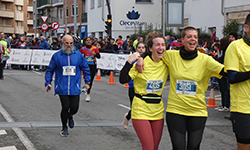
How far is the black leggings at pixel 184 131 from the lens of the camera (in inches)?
181

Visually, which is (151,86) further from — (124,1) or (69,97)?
(124,1)

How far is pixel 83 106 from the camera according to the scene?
11430 millimetres

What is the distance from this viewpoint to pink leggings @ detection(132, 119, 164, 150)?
15.6ft

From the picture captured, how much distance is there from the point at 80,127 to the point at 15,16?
90644 millimetres

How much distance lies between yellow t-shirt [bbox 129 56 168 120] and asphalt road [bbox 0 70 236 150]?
6.92 feet

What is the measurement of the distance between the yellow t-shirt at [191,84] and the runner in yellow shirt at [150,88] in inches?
9.2

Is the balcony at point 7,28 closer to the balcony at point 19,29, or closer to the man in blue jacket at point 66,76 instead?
the balcony at point 19,29

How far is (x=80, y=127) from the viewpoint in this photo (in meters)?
8.57

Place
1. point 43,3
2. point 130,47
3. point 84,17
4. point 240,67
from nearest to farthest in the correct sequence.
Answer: point 240,67 < point 130,47 < point 84,17 < point 43,3

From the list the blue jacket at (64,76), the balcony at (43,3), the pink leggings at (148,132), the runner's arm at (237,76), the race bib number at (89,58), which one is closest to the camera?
the runner's arm at (237,76)

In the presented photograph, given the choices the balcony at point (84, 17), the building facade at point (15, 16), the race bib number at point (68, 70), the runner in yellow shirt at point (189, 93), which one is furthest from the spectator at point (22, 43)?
the building facade at point (15, 16)

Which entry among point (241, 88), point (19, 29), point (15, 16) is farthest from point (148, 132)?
point (19, 29)

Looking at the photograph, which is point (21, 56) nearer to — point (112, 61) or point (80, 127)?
point (112, 61)

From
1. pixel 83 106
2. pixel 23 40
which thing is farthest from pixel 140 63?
pixel 23 40
